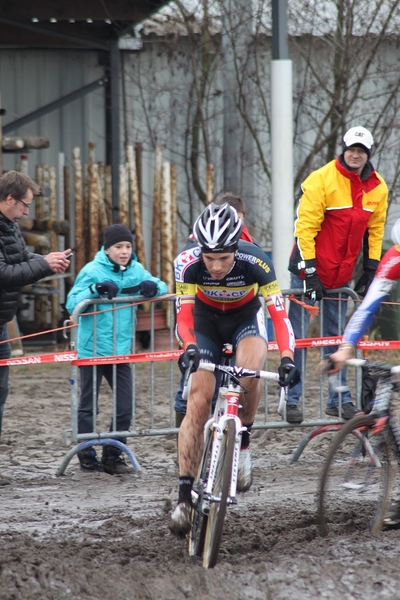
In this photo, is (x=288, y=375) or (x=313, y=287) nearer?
(x=288, y=375)

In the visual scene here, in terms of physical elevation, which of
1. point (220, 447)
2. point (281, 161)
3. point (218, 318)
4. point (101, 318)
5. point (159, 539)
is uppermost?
point (281, 161)

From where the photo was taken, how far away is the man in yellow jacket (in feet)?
24.6

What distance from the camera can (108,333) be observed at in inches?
285

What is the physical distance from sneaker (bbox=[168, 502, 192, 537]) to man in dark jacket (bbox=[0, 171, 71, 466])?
7.58ft

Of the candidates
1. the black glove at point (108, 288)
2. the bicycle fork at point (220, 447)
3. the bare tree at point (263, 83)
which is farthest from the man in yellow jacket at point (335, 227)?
the bare tree at point (263, 83)

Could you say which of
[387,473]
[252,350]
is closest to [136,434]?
[252,350]

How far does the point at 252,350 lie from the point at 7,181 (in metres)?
2.44

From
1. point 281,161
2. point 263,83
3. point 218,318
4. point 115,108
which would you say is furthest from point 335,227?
point 115,108

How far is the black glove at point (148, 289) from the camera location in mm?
7141

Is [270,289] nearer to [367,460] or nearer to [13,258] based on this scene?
[367,460]

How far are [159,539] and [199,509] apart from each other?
546 mm

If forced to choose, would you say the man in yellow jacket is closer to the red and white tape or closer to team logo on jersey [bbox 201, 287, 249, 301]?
the red and white tape

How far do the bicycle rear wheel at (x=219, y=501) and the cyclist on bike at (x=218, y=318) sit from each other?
35cm

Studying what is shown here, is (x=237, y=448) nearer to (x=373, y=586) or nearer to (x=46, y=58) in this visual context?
(x=373, y=586)
